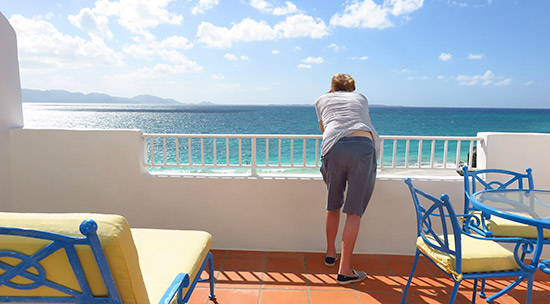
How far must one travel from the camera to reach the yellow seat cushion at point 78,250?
3.28 feet

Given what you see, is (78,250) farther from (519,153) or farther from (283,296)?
(519,153)

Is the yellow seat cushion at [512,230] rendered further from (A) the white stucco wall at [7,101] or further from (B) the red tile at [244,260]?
(A) the white stucco wall at [7,101]

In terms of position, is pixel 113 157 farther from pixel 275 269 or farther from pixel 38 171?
pixel 275 269

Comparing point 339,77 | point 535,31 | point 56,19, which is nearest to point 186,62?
point 56,19

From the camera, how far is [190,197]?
3305 millimetres

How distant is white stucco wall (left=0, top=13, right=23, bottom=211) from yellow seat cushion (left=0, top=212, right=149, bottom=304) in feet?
8.93

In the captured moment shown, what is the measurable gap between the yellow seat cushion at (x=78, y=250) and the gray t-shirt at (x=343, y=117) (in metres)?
1.81

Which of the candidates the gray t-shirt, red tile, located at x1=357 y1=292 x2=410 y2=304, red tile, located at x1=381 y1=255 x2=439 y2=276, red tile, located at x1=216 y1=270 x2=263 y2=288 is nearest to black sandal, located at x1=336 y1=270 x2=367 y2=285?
red tile, located at x1=357 y1=292 x2=410 y2=304

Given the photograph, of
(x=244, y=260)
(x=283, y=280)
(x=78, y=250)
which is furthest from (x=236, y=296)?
(x=78, y=250)

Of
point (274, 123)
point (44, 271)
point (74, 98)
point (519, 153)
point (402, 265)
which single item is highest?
point (74, 98)

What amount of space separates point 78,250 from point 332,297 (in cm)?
187

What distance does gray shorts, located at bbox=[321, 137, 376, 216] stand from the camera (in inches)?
101

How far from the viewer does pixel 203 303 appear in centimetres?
234

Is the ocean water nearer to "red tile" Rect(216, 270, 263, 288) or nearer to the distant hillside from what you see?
the distant hillside
